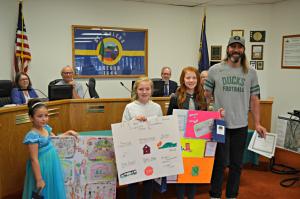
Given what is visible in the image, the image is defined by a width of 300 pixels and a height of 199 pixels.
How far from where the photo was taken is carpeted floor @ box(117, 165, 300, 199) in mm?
3301

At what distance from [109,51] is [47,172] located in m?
3.51

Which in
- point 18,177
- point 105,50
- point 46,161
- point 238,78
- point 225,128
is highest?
point 105,50

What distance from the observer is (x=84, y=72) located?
5.40m

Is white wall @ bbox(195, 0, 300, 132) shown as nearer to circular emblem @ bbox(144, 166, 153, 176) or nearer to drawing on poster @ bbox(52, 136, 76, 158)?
circular emblem @ bbox(144, 166, 153, 176)

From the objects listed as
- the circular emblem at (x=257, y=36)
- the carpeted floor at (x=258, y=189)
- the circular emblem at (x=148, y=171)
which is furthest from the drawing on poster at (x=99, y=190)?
the circular emblem at (x=257, y=36)

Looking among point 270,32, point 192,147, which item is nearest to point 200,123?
point 192,147

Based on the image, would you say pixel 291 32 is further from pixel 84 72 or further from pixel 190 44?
pixel 84 72

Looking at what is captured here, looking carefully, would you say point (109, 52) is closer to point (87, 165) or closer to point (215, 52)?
point (215, 52)

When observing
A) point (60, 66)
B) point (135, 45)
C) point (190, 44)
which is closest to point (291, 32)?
point (190, 44)

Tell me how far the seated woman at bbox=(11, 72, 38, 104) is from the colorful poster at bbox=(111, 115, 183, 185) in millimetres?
2067

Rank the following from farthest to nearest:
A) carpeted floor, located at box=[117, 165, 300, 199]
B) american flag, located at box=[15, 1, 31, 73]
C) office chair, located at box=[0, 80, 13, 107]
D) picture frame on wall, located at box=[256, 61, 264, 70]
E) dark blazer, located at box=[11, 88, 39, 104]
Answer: picture frame on wall, located at box=[256, 61, 264, 70] < american flag, located at box=[15, 1, 31, 73] < office chair, located at box=[0, 80, 13, 107] < dark blazer, located at box=[11, 88, 39, 104] < carpeted floor, located at box=[117, 165, 300, 199]

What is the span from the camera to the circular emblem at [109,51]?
18.0 ft

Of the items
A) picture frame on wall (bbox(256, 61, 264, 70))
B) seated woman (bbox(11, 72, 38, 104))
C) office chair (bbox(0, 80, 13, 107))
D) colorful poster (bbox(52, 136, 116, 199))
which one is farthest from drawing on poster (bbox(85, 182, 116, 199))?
picture frame on wall (bbox(256, 61, 264, 70))

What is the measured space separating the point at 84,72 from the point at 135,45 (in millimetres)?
1089
